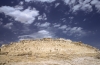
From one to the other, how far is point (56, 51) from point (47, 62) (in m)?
3.10

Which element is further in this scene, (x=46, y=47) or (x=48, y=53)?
(x=46, y=47)

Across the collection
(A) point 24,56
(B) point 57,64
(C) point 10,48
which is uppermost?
(C) point 10,48

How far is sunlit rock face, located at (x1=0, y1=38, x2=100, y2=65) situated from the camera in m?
19.3

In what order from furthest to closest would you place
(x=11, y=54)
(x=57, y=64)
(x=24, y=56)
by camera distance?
(x=11, y=54) < (x=24, y=56) < (x=57, y=64)

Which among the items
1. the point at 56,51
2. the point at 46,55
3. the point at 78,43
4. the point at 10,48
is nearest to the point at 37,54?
the point at 46,55

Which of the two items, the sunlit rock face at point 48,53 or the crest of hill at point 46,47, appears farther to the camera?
the crest of hill at point 46,47

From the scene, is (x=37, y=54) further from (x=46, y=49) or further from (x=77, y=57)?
(x=77, y=57)

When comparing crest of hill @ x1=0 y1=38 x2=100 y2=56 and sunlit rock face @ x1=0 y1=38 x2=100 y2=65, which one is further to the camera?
crest of hill @ x1=0 y1=38 x2=100 y2=56

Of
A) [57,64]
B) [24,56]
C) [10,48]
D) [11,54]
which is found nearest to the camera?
[57,64]

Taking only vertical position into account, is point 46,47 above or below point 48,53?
above

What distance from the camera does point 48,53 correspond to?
827 inches

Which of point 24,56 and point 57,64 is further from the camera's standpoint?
point 24,56

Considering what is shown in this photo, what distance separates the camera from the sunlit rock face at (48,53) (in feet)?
63.4

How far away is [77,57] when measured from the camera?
20.7 m
